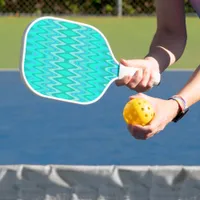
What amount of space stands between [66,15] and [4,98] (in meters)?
4.58

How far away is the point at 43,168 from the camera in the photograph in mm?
3057

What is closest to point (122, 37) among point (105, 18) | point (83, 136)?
point (105, 18)

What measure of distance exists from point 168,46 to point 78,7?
26.5 ft

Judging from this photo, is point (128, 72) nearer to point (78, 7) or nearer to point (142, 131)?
point (142, 131)

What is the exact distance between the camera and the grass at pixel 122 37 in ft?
22.7

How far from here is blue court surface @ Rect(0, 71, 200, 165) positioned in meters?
4.22

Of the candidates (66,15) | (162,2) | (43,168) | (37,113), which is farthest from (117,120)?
(66,15)

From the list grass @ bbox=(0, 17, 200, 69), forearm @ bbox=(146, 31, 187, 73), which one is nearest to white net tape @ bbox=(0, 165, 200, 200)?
forearm @ bbox=(146, 31, 187, 73)

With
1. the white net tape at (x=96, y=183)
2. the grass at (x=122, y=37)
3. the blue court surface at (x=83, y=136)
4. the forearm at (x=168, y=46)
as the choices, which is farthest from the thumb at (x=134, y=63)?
the grass at (x=122, y=37)

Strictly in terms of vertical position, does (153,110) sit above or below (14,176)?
above

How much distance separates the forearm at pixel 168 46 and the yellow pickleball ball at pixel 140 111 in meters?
0.27

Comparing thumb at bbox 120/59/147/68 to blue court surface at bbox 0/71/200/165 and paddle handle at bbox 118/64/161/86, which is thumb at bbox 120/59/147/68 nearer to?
paddle handle at bbox 118/64/161/86

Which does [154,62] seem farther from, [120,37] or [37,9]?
[37,9]

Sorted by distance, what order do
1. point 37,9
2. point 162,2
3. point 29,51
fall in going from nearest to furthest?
point 29,51 → point 162,2 → point 37,9
